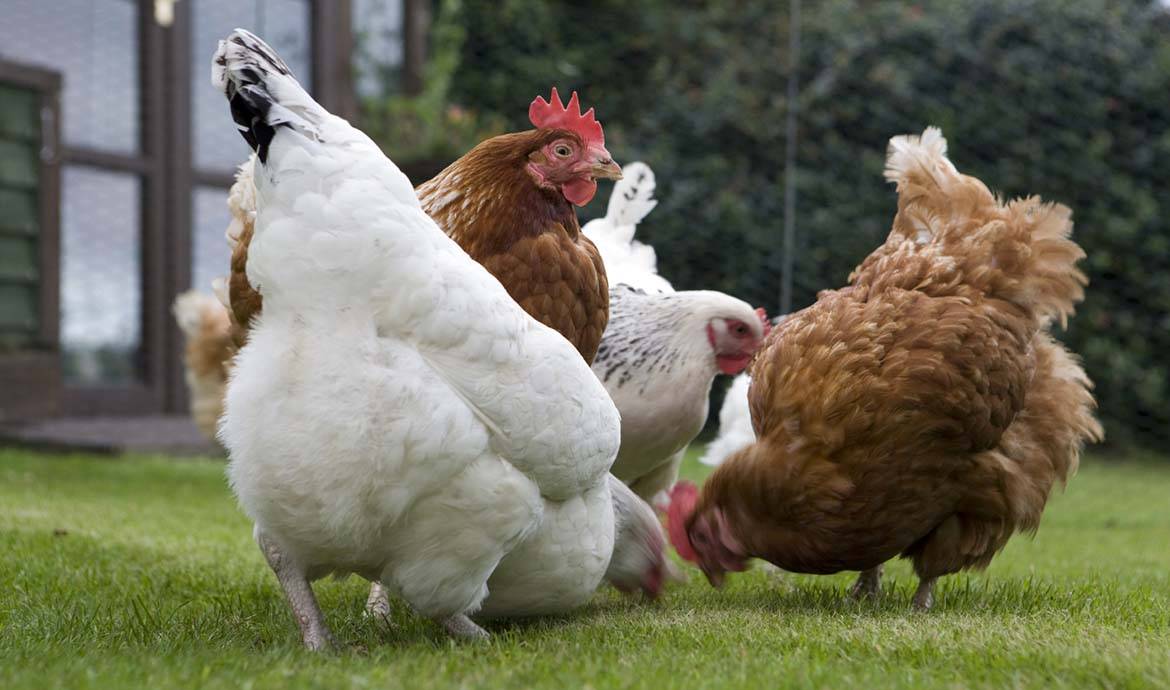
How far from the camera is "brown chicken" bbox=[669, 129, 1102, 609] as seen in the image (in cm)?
286

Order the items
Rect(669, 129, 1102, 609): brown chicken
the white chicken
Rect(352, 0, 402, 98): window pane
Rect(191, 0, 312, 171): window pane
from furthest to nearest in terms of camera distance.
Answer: Rect(352, 0, 402, 98): window pane
Rect(191, 0, 312, 171): window pane
the white chicken
Rect(669, 129, 1102, 609): brown chicken

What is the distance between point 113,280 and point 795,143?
543 cm

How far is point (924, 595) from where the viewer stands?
10.4ft

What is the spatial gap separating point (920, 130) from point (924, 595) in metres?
6.02

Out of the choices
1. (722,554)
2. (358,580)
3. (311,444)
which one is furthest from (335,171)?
(358,580)

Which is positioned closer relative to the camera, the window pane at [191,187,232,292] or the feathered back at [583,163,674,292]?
the feathered back at [583,163,674,292]

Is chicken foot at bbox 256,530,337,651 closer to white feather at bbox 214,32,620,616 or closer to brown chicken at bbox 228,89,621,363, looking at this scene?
white feather at bbox 214,32,620,616

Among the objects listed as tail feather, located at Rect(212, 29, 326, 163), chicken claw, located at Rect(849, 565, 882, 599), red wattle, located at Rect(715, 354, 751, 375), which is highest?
tail feather, located at Rect(212, 29, 326, 163)

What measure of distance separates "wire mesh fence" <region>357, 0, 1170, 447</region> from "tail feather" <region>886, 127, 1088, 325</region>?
14.7 ft


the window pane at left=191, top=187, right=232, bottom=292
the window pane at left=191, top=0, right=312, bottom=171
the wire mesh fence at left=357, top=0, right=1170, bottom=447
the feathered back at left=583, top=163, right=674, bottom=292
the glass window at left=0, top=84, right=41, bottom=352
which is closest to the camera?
the feathered back at left=583, top=163, right=674, bottom=292

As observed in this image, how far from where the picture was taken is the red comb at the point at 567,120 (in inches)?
124

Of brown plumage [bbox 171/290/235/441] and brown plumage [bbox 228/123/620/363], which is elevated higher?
brown plumage [bbox 228/123/620/363]

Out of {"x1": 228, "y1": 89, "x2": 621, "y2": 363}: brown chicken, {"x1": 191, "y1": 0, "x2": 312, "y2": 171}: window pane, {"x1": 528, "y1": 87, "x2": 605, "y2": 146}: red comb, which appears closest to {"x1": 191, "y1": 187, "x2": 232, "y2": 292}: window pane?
{"x1": 191, "y1": 0, "x2": 312, "y2": 171}: window pane

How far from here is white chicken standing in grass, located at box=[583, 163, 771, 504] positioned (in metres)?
3.74
